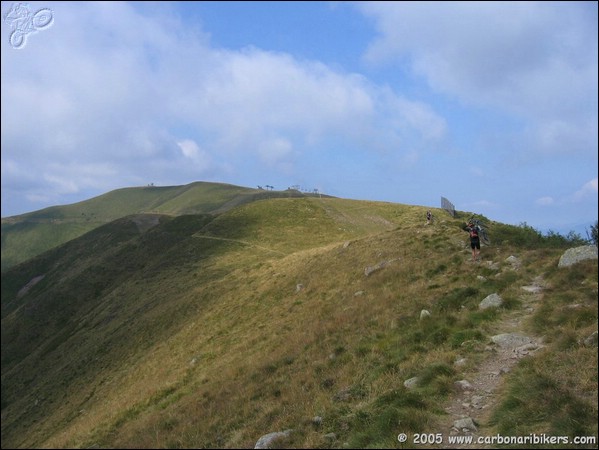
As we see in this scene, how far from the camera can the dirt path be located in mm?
8539

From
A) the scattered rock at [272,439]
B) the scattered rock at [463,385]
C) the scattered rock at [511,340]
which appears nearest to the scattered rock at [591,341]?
the scattered rock at [511,340]

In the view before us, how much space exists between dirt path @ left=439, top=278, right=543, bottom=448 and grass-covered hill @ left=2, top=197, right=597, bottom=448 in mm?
162

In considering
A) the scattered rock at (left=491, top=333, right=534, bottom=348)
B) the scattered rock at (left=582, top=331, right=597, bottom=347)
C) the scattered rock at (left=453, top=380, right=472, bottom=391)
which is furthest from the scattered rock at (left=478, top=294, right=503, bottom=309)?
the scattered rock at (left=453, top=380, right=472, bottom=391)

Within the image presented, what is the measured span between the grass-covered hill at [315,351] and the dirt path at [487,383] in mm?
162

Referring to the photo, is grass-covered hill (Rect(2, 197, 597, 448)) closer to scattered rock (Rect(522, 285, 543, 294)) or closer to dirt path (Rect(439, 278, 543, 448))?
dirt path (Rect(439, 278, 543, 448))

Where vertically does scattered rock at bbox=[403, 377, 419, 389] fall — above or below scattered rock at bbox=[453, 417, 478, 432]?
above

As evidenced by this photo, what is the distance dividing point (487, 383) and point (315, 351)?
8.96 m

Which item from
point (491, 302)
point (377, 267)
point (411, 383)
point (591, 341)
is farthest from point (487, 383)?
point (377, 267)

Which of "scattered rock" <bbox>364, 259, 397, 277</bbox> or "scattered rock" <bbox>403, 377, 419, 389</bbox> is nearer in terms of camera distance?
"scattered rock" <bbox>403, 377, 419, 389</bbox>

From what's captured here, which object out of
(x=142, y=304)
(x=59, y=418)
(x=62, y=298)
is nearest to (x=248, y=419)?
(x=59, y=418)

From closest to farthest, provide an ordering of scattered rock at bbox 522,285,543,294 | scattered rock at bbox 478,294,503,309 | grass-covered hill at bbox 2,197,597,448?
1. grass-covered hill at bbox 2,197,597,448
2. scattered rock at bbox 478,294,503,309
3. scattered rock at bbox 522,285,543,294

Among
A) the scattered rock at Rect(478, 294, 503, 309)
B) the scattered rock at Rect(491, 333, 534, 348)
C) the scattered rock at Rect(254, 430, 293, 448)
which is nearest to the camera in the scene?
the scattered rock at Rect(254, 430, 293, 448)

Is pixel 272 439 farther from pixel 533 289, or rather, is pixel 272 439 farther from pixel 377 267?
pixel 377 267

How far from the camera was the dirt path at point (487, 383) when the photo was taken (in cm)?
854
